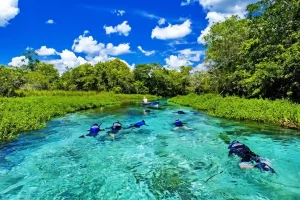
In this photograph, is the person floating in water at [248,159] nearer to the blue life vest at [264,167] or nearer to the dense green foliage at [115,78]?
the blue life vest at [264,167]

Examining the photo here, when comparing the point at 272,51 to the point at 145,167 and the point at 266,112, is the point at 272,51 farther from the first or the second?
the point at 145,167

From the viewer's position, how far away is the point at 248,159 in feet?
34.0

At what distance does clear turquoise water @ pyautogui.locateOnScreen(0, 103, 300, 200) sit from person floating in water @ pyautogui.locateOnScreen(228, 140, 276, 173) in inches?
10.7

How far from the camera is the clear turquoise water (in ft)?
26.5

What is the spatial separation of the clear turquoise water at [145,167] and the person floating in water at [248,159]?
0.27 m

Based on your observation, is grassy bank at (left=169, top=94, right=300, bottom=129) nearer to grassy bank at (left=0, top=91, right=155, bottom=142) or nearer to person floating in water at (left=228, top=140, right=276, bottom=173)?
person floating in water at (left=228, top=140, right=276, bottom=173)

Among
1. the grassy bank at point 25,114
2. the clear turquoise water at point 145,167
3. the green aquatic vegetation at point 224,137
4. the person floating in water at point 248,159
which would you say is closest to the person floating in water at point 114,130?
the clear turquoise water at point 145,167

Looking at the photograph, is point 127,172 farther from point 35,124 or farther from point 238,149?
point 35,124

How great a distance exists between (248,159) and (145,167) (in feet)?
13.8

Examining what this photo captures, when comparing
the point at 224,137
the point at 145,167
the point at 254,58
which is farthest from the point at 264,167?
the point at 254,58

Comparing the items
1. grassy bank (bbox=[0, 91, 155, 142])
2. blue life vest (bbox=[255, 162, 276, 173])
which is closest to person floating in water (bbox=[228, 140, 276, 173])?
blue life vest (bbox=[255, 162, 276, 173])

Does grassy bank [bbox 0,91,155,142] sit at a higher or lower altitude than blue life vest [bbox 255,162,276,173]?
higher

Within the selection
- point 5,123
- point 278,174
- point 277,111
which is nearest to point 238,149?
point 278,174

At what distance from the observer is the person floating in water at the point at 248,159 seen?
9683 millimetres
